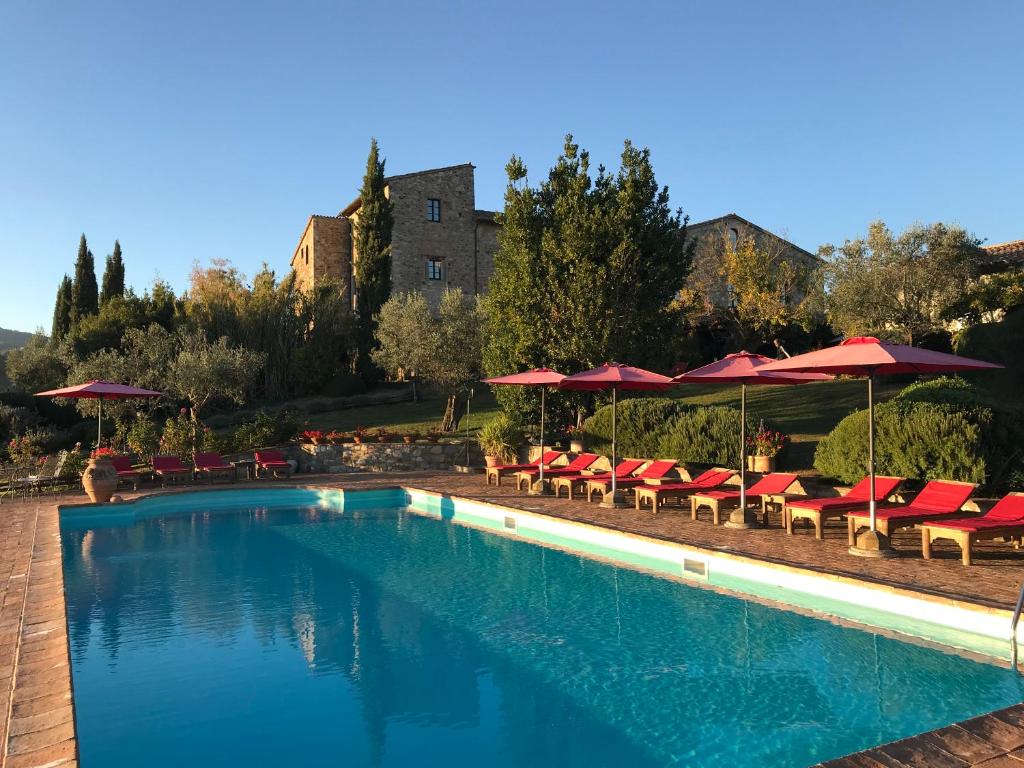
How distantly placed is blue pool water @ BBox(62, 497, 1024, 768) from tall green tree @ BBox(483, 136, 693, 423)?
885 centimetres

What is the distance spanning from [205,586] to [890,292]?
2198 cm

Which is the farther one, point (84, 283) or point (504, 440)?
point (84, 283)

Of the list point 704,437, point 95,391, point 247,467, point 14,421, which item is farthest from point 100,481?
point 14,421

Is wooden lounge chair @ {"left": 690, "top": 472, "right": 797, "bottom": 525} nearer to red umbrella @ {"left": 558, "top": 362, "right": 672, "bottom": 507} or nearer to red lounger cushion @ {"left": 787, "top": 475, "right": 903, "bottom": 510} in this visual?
red lounger cushion @ {"left": 787, "top": 475, "right": 903, "bottom": 510}

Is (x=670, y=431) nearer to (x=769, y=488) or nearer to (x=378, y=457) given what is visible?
(x=769, y=488)

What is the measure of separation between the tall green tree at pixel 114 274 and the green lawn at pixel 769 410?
2484 centimetres

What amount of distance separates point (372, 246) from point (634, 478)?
2547 centimetres

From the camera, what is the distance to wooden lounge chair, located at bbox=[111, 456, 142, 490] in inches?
667

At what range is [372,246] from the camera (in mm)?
35875

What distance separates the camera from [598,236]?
17.8 metres

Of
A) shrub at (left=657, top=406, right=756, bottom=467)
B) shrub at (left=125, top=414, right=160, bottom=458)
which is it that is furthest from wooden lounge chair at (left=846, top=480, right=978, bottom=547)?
shrub at (left=125, top=414, right=160, bottom=458)

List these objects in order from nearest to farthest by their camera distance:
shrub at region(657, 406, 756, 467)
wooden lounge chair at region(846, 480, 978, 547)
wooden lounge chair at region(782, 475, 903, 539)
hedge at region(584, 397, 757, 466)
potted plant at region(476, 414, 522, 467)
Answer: wooden lounge chair at region(846, 480, 978, 547) → wooden lounge chair at region(782, 475, 903, 539) → shrub at region(657, 406, 756, 467) → hedge at region(584, 397, 757, 466) → potted plant at region(476, 414, 522, 467)

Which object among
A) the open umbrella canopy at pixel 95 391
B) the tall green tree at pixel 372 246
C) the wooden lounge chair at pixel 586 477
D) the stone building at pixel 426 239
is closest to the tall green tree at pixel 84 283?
the stone building at pixel 426 239

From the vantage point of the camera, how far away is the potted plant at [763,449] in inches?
551
